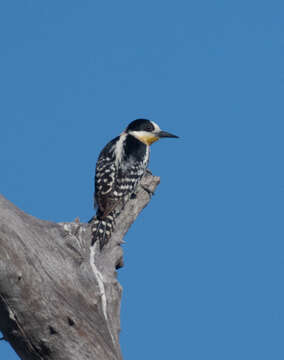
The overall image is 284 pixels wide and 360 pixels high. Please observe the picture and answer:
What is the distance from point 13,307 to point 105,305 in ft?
2.94

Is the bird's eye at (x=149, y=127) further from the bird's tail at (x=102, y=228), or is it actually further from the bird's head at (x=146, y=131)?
the bird's tail at (x=102, y=228)

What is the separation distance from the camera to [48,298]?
516cm

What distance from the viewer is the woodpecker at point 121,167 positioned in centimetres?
778

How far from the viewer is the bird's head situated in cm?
985

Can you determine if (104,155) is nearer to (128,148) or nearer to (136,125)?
(128,148)

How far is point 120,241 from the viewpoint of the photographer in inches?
265

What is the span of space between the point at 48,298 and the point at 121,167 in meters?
3.67

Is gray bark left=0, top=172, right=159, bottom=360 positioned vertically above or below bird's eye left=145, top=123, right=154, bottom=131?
below

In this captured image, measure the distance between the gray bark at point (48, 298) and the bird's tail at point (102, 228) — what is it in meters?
0.58

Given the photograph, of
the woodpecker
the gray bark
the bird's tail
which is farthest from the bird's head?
the gray bark

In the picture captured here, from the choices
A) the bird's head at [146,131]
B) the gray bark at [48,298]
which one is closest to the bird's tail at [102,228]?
the gray bark at [48,298]

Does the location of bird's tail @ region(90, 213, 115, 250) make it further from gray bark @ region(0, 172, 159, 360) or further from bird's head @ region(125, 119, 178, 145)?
bird's head @ region(125, 119, 178, 145)

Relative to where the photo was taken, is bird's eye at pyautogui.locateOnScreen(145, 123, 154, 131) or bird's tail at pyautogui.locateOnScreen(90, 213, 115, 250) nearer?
bird's tail at pyautogui.locateOnScreen(90, 213, 115, 250)

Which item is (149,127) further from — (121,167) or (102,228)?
(102,228)
